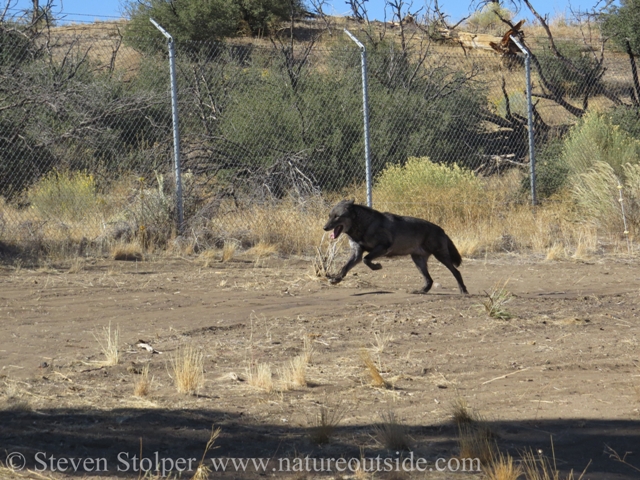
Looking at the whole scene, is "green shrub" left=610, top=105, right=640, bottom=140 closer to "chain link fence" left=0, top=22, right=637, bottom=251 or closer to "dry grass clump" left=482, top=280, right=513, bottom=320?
"chain link fence" left=0, top=22, right=637, bottom=251

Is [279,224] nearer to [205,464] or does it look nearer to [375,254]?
[375,254]

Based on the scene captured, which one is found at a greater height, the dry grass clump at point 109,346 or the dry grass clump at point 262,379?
the dry grass clump at point 109,346

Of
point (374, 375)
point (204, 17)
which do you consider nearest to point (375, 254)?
point (374, 375)

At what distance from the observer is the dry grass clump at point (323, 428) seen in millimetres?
5012

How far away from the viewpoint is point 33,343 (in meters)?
7.37

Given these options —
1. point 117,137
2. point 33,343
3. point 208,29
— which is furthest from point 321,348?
point 208,29

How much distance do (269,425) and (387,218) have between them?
5.20 meters

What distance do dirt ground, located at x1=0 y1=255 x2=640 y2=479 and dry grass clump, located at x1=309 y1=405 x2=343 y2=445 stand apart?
0.11ft

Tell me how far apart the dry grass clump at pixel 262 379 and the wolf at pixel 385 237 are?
3774 mm

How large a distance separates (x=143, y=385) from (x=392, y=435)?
1.87 m

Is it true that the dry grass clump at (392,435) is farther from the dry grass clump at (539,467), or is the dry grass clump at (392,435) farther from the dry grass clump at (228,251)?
the dry grass clump at (228,251)

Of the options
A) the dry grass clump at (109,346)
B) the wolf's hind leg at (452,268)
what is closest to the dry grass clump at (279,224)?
the wolf's hind leg at (452,268)

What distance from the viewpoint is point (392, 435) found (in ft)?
16.3

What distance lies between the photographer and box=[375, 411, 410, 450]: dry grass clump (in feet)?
16.2
